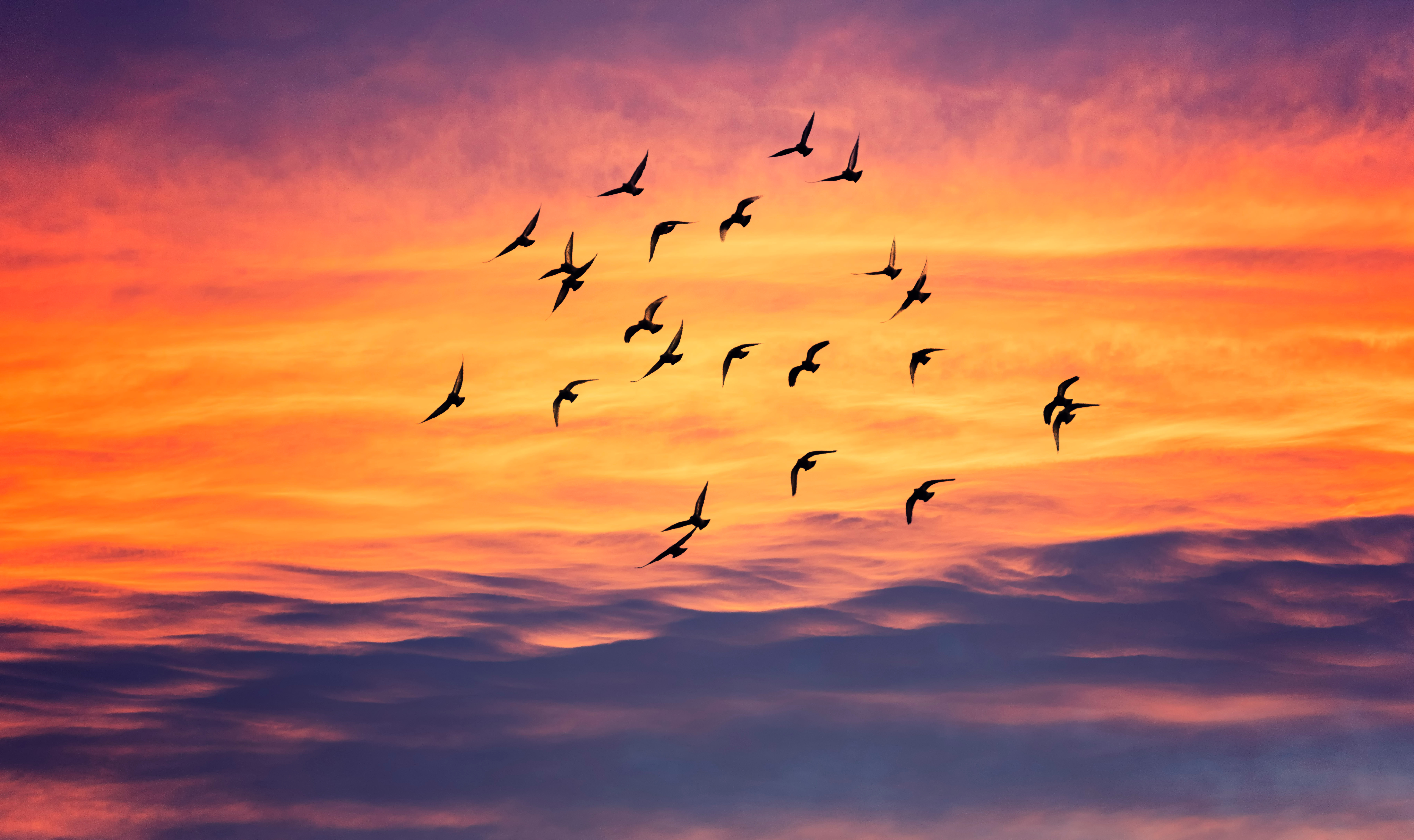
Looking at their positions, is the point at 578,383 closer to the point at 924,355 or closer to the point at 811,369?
the point at 811,369

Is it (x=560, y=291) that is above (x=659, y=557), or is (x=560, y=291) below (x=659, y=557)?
above

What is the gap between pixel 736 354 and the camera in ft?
→ 271

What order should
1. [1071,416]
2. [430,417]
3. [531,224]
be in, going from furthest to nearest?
1. [1071,416]
2. [531,224]
3. [430,417]

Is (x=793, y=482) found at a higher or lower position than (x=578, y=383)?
lower

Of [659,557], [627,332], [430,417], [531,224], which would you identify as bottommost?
[659,557]

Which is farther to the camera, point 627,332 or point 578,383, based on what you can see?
point 578,383

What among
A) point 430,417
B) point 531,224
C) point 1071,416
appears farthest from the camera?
point 1071,416

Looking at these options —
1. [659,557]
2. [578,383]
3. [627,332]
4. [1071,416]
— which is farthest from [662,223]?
[1071,416]

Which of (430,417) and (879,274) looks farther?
(879,274)

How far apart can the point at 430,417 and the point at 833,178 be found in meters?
28.5

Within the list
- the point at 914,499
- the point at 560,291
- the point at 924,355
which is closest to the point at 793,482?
the point at 914,499

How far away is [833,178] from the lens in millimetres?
77938

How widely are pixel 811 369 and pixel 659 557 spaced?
18556mm

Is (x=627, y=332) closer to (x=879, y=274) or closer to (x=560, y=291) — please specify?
(x=560, y=291)
